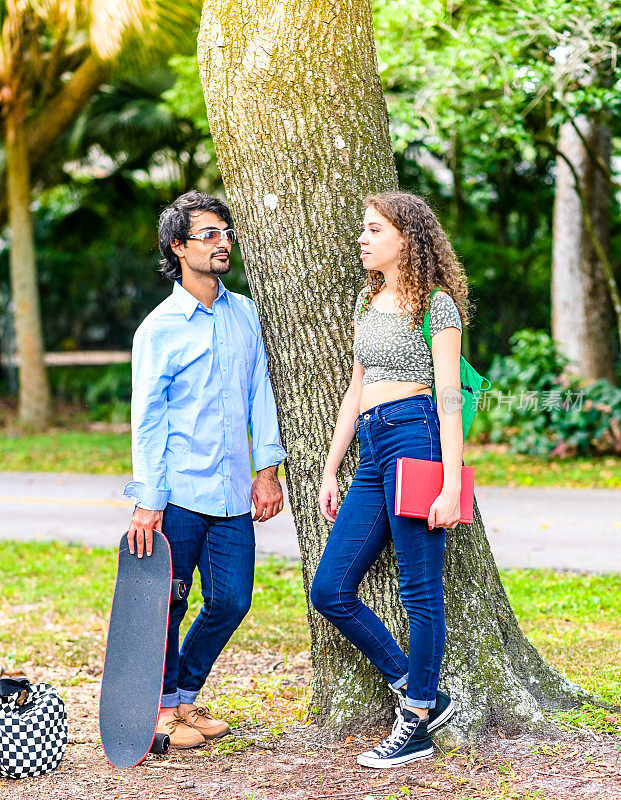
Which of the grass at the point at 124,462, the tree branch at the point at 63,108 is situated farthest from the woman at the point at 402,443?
the tree branch at the point at 63,108

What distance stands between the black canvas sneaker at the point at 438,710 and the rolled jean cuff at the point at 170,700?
0.89m

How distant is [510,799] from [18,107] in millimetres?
13475

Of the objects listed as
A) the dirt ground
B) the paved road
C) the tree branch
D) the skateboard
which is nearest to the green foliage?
the paved road

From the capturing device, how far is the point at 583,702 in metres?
4.01

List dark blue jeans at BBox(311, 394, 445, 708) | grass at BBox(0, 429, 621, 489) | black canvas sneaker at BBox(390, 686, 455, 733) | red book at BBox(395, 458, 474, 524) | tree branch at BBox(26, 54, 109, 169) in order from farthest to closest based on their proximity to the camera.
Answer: tree branch at BBox(26, 54, 109, 169), grass at BBox(0, 429, 621, 489), black canvas sneaker at BBox(390, 686, 455, 733), dark blue jeans at BBox(311, 394, 445, 708), red book at BBox(395, 458, 474, 524)

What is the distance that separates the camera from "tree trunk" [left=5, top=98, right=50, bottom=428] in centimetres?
1472

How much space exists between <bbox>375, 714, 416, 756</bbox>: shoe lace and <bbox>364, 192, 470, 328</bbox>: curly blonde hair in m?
1.46

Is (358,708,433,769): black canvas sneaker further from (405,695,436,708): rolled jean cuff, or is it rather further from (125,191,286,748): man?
(125,191,286,748): man

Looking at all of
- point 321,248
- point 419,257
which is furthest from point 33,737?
point 419,257

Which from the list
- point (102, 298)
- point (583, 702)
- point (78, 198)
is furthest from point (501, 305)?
point (583, 702)

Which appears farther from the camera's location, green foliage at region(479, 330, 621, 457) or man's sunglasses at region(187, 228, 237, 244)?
green foliage at region(479, 330, 621, 457)

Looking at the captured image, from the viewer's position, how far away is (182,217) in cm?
376

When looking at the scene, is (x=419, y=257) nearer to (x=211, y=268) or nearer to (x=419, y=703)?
(x=211, y=268)

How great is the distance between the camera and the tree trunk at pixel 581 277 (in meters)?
12.5
